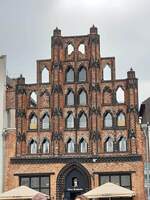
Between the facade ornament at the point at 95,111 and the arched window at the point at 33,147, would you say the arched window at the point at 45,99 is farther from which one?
the facade ornament at the point at 95,111

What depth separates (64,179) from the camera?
2225 centimetres

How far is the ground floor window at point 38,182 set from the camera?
22.3m

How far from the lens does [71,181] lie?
22.4m

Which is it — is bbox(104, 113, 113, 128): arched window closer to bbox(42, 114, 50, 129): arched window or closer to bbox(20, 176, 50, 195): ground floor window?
bbox(42, 114, 50, 129): arched window

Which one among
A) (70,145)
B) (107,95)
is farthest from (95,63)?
(70,145)

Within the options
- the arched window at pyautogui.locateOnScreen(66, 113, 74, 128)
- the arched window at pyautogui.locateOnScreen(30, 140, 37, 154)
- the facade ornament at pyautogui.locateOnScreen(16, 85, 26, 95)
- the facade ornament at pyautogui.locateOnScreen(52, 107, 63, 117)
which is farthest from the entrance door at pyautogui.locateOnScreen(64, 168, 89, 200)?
the facade ornament at pyautogui.locateOnScreen(16, 85, 26, 95)

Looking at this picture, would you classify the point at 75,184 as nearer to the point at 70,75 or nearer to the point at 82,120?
the point at 82,120

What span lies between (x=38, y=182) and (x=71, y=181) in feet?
5.87

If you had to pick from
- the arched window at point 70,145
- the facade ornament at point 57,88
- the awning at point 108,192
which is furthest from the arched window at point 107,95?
the awning at point 108,192

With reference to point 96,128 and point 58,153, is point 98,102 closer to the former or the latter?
point 96,128

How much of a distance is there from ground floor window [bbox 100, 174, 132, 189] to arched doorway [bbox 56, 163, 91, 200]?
850 mm

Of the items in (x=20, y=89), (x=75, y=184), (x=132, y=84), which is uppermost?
(x=132, y=84)

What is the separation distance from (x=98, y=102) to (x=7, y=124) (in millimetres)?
5333

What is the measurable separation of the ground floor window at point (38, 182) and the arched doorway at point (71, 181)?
642 millimetres
